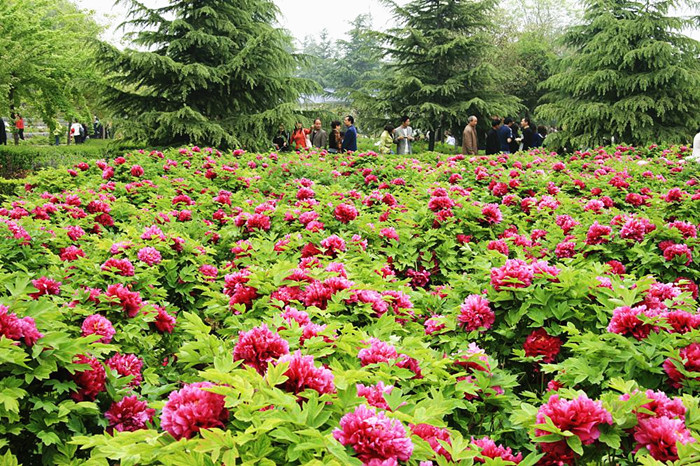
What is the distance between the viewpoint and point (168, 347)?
9.49 ft

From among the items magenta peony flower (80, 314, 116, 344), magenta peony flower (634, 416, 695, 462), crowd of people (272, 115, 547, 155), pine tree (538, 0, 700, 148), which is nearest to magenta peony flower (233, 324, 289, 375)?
magenta peony flower (80, 314, 116, 344)

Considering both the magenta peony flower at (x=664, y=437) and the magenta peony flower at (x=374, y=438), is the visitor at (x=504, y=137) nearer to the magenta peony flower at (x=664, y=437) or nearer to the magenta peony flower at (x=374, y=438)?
the magenta peony flower at (x=664, y=437)

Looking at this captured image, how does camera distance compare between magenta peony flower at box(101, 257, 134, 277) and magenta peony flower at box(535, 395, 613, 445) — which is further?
magenta peony flower at box(101, 257, 134, 277)

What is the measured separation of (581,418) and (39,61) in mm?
17312

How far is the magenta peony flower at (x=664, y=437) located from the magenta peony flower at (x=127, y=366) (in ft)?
6.26

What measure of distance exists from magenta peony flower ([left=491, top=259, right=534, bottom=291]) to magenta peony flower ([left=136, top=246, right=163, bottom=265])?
1968mm

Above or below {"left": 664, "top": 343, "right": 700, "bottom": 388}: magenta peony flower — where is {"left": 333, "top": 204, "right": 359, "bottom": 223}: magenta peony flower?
above

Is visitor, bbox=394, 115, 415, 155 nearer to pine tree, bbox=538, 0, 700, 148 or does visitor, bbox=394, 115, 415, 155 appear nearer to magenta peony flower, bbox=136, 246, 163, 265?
pine tree, bbox=538, 0, 700, 148

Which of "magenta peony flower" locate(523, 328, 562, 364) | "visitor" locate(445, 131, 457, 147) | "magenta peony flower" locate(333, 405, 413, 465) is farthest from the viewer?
"visitor" locate(445, 131, 457, 147)

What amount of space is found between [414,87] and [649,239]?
20.2m

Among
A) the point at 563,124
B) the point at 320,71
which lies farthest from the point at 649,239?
the point at 320,71

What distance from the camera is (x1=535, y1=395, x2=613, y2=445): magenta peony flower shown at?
1.51m

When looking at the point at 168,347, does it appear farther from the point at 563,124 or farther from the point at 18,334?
the point at 563,124

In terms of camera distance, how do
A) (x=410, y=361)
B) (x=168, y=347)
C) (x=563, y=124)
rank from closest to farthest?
(x=410, y=361) < (x=168, y=347) < (x=563, y=124)
